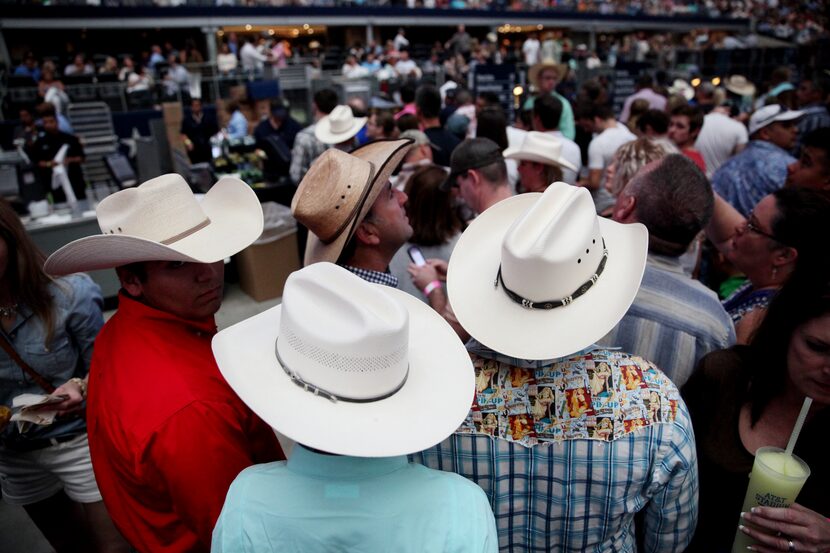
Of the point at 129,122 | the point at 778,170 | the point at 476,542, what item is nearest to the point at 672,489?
the point at 476,542

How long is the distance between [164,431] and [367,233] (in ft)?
3.71

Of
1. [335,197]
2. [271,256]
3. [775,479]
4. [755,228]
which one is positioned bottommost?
[271,256]

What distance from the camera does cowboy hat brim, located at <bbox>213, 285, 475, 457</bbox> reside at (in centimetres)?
110

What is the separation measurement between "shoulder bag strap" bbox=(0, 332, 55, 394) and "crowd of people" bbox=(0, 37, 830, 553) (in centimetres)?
1

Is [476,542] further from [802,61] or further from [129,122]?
[802,61]

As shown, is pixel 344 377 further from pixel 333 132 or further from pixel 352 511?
pixel 333 132

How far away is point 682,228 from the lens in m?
2.07

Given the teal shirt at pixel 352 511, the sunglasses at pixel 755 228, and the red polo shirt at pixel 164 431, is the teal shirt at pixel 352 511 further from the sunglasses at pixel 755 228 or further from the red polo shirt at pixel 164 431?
the sunglasses at pixel 755 228

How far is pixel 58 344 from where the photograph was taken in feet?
7.67

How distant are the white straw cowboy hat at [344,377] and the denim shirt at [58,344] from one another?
1.48m

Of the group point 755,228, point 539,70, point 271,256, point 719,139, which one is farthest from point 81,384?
point 539,70

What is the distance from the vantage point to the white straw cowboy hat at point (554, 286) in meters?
1.39

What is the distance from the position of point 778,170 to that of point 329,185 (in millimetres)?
3905

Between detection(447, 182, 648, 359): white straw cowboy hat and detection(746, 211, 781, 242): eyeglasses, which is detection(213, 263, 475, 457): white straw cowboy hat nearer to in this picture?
detection(447, 182, 648, 359): white straw cowboy hat
